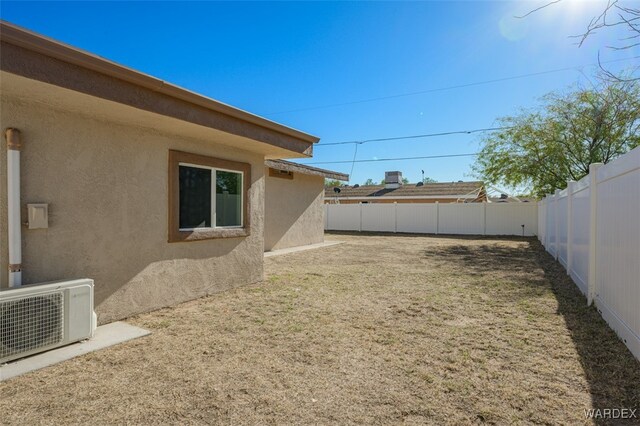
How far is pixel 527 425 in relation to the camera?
241cm

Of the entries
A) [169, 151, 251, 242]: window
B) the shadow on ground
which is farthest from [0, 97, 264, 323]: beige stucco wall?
the shadow on ground

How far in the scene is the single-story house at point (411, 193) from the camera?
28.3 m

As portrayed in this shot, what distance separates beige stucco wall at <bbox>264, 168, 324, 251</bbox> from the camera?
12.6m

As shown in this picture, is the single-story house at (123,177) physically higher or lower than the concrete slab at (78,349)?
higher

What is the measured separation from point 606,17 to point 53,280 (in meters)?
6.31

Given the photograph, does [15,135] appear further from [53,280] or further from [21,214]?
[53,280]

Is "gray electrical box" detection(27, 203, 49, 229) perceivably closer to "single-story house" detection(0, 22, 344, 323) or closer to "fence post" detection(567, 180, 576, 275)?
"single-story house" detection(0, 22, 344, 323)

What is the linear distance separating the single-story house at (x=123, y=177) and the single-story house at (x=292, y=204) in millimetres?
5470

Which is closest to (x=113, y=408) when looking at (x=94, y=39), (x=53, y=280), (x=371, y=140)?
(x=53, y=280)

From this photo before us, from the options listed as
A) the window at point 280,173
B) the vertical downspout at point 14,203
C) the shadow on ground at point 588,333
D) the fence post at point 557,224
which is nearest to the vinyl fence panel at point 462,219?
the shadow on ground at point 588,333

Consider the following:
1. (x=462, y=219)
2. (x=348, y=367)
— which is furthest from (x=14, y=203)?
(x=462, y=219)

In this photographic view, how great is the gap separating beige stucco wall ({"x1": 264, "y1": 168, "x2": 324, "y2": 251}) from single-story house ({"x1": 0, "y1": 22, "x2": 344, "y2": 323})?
18.1 ft

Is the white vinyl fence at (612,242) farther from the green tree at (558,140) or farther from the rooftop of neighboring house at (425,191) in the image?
the rooftop of neighboring house at (425,191)

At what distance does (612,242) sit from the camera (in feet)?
13.9
